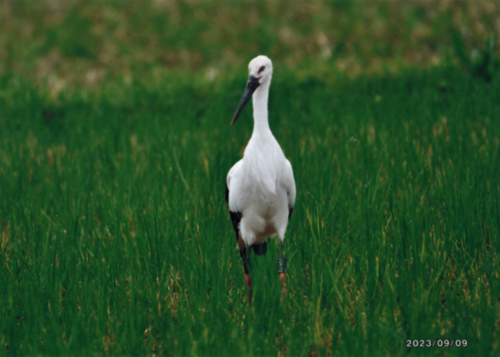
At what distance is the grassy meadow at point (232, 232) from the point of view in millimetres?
2791

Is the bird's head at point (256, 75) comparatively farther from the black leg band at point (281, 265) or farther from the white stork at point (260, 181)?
the black leg band at point (281, 265)

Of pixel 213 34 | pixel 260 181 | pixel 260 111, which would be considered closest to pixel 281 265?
pixel 260 181

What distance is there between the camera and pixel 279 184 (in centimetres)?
347

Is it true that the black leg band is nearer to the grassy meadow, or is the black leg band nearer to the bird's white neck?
the grassy meadow

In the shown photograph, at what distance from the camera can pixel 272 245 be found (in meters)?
3.29

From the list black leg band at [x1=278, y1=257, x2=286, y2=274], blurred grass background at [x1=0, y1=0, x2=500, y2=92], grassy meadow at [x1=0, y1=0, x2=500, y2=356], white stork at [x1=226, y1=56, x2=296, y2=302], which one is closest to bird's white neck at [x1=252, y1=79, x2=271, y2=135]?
white stork at [x1=226, y1=56, x2=296, y2=302]

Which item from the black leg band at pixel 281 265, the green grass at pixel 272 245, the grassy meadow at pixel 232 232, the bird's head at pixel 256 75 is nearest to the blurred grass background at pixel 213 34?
the grassy meadow at pixel 232 232

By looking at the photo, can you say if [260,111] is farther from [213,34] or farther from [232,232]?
[213,34]

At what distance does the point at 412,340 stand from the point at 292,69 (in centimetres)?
626

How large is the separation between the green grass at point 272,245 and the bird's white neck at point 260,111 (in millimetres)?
632

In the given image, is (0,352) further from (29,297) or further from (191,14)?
(191,14)

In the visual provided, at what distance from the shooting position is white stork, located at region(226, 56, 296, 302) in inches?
132

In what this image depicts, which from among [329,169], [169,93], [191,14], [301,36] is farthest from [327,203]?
[191,14]

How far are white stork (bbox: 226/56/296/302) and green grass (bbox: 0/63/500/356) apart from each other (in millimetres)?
145
